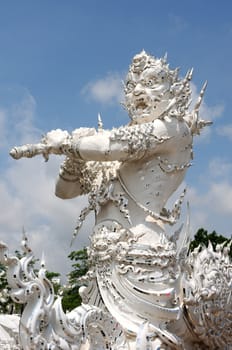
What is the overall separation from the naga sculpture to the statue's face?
0.4 inches

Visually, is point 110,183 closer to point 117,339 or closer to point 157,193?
point 157,193

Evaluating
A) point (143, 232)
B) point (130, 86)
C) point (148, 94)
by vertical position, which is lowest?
point (143, 232)

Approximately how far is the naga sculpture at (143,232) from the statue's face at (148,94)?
0.01 metres

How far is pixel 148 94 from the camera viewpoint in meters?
6.20

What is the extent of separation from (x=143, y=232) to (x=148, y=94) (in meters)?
1.49

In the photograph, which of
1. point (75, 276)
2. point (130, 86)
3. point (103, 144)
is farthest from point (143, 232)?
point (75, 276)

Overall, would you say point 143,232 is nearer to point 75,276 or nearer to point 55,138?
point 55,138

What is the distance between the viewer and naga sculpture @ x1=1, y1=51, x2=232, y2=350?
17.7ft

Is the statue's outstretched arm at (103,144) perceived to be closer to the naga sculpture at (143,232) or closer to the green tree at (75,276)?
the naga sculpture at (143,232)

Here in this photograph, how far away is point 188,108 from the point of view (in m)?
6.33

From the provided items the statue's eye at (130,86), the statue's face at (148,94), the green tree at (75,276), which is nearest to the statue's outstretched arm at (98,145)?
the statue's face at (148,94)

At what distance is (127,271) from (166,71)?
223 cm

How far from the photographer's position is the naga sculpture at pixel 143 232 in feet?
17.7

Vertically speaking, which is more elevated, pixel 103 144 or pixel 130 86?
pixel 130 86
